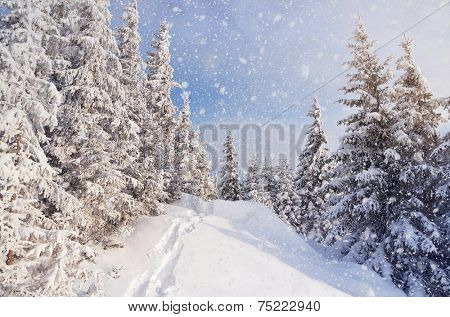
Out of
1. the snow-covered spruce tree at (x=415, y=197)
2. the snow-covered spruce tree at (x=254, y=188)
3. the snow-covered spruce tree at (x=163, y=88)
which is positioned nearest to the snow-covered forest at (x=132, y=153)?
the snow-covered spruce tree at (x=415, y=197)

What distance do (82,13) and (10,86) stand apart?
737 cm

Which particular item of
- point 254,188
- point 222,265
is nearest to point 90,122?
point 222,265

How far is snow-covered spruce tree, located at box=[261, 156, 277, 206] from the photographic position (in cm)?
5777

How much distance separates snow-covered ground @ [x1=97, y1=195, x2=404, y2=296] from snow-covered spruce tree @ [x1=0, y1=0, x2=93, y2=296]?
4.16 meters

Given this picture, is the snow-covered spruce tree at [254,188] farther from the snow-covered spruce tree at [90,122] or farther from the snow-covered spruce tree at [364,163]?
the snow-covered spruce tree at [90,122]

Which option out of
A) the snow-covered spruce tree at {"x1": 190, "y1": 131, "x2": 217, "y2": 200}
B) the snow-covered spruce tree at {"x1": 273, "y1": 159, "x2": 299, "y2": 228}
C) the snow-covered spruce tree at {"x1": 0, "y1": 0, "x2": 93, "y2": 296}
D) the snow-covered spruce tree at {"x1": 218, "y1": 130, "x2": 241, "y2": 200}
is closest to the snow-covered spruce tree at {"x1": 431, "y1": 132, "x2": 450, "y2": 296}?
the snow-covered spruce tree at {"x1": 0, "y1": 0, "x2": 93, "y2": 296}

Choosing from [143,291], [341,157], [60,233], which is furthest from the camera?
[341,157]

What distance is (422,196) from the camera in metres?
17.5

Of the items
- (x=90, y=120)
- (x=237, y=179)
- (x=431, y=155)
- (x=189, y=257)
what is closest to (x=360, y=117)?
(x=431, y=155)

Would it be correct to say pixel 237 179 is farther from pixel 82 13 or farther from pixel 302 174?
pixel 82 13

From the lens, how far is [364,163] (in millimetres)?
18141

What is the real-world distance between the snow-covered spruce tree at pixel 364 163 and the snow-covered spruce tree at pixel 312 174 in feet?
44.6

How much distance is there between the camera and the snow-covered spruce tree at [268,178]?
57.8 metres

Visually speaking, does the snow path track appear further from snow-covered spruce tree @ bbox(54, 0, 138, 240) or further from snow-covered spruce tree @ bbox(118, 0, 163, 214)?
snow-covered spruce tree @ bbox(54, 0, 138, 240)
